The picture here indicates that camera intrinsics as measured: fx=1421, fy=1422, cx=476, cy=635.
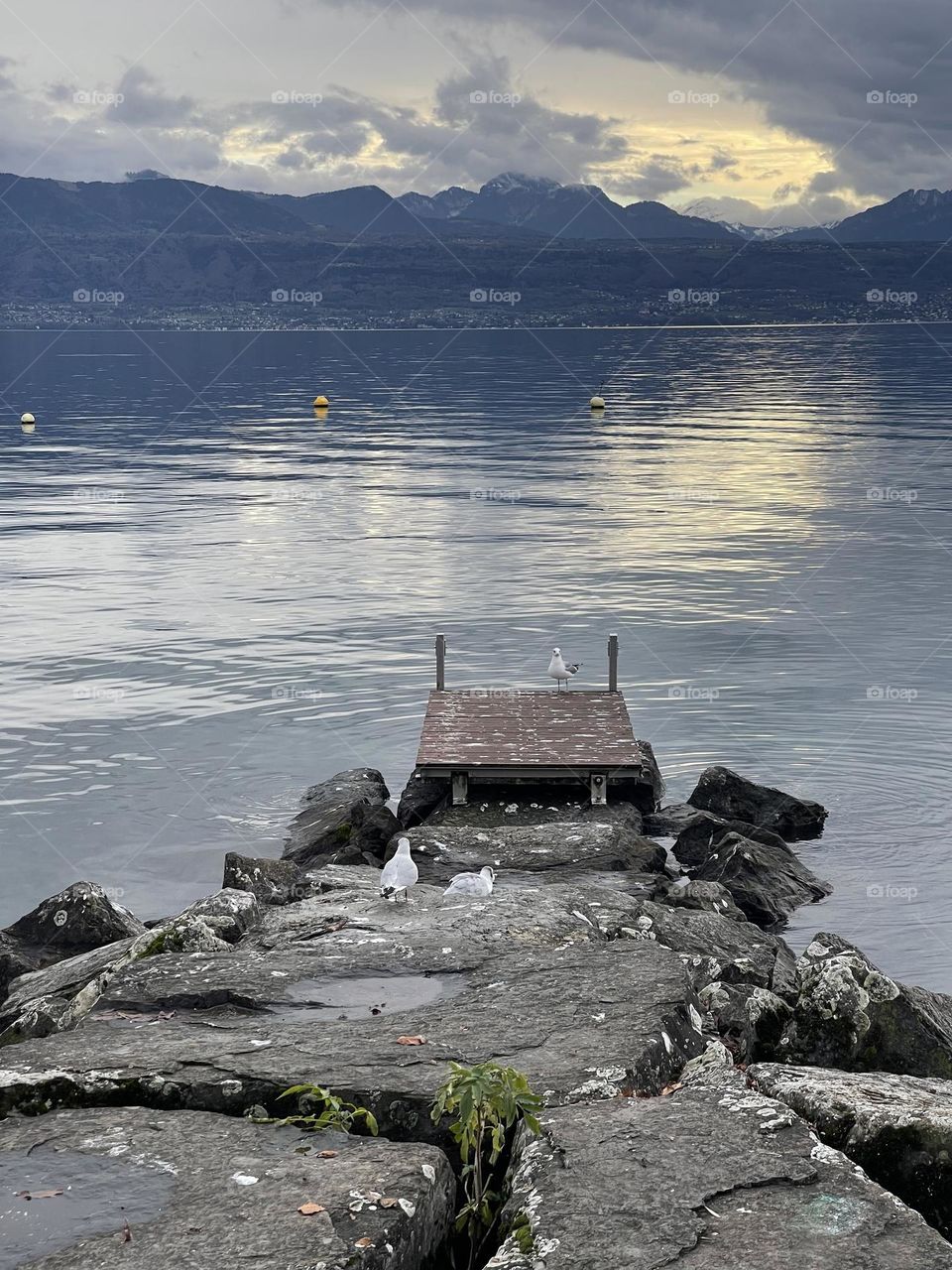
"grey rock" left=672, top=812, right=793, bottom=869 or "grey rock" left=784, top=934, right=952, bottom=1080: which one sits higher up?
Answer: "grey rock" left=784, top=934, right=952, bottom=1080

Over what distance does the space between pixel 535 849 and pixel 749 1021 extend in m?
9.12

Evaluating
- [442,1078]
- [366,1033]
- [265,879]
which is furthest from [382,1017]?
[265,879]

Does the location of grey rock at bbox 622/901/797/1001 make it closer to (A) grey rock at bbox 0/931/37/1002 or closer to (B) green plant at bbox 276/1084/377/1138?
(B) green plant at bbox 276/1084/377/1138

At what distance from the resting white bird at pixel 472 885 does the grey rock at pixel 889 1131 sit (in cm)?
632

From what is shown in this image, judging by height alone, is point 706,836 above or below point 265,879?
below

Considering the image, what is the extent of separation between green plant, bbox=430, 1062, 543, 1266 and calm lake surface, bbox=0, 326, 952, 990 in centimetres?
1128

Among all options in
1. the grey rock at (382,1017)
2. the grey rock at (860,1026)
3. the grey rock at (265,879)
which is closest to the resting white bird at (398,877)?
the grey rock at (382,1017)

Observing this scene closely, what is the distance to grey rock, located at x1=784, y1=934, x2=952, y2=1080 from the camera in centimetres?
1031

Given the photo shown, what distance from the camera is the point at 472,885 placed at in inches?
584

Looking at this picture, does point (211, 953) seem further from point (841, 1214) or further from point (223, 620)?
point (223, 620)

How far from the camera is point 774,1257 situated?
21.6 feet

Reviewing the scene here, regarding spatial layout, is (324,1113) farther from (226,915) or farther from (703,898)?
(703,898)

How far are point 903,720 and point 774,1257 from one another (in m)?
23.2

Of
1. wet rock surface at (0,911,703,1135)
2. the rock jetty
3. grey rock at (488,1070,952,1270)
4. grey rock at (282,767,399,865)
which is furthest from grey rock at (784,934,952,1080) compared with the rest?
grey rock at (282,767,399,865)
